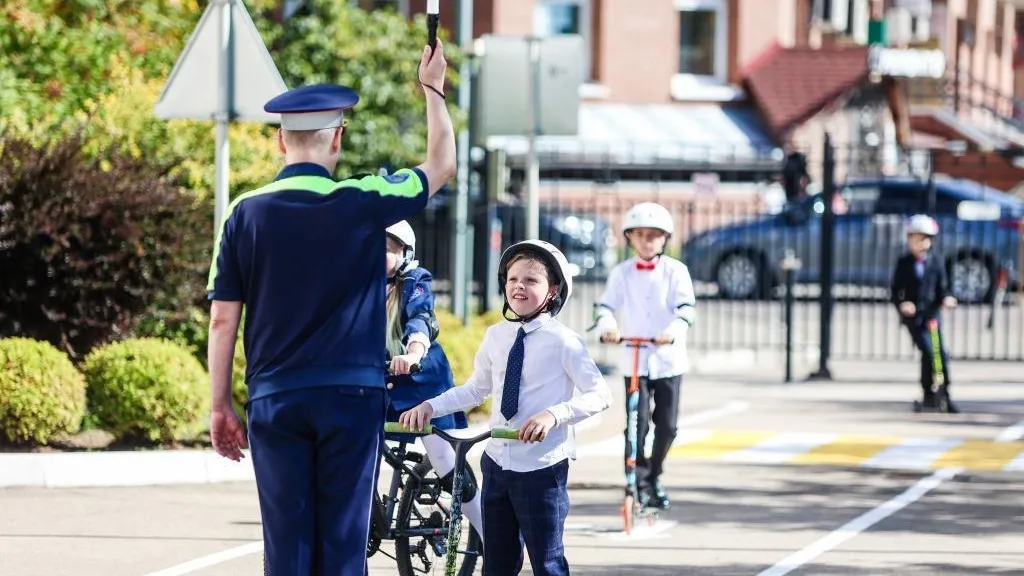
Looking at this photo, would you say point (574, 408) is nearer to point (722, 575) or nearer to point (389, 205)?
point (389, 205)

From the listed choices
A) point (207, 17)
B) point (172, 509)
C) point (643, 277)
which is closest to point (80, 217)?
point (207, 17)

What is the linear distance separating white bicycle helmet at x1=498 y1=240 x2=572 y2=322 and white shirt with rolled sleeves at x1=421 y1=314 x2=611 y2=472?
0.07 metres

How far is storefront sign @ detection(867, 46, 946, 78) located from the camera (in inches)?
1619

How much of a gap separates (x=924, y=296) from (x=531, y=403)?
10.2 m

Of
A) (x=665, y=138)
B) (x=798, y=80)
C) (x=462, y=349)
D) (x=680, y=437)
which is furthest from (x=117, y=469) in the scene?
(x=798, y=80)

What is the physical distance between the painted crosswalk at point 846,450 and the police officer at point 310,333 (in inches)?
308

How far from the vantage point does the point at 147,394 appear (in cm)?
1143

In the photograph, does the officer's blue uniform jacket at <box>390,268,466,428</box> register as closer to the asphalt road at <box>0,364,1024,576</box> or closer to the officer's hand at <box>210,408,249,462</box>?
the asphalt road at <box>0,364,1024,576</box>

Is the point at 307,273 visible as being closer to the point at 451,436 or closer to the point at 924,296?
the point at 451,436

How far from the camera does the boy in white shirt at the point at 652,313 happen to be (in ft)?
32.3

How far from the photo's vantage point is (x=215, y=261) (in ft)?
17.6

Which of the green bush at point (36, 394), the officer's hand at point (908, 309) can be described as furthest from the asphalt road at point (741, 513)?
the officer's hand at point (908, 309)

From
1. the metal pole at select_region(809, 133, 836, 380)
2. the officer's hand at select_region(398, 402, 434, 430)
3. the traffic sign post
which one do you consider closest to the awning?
the metal pole at select_region(809, 133, 836, 380)

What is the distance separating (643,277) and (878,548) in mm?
1851
